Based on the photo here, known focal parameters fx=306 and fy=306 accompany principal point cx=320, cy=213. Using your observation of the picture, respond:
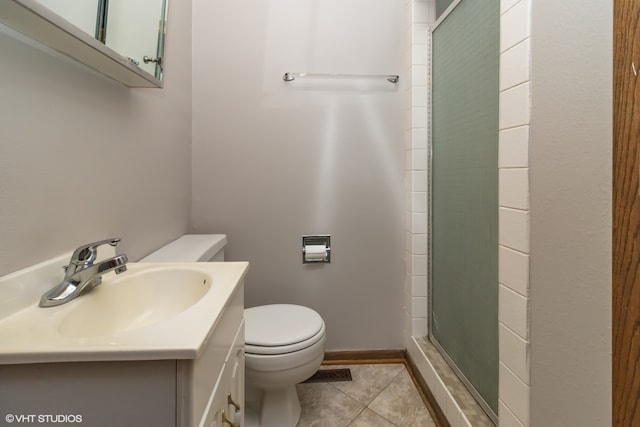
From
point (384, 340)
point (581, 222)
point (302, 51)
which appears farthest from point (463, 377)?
point (302, 51)

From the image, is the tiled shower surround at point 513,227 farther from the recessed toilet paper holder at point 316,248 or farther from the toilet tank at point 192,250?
the toilet tank at point 192,250

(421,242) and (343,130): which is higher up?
(343,130)

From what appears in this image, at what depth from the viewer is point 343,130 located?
1706 mm

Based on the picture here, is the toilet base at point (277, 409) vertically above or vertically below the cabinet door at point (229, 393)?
below

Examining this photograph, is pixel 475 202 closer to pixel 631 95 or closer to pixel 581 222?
pixel 581 222

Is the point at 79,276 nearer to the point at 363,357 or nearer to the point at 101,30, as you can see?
the point at 101,30

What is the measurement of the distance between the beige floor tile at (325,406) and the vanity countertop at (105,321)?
0.88 meters

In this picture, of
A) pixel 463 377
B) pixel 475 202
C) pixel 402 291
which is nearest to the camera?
pixel 475 202

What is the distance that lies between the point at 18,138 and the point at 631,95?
4.07 feet

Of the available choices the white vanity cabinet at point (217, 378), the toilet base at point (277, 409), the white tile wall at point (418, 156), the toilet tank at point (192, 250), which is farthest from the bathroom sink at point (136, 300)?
the white tile wall at point (418, 156)

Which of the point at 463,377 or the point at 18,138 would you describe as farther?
the point at 463,377

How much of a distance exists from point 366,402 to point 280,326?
1.93ft

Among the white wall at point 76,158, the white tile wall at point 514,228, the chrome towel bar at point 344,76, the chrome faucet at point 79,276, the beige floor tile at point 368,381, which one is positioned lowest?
the beige floor tile at point 368,381

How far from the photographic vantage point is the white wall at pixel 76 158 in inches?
25.7
